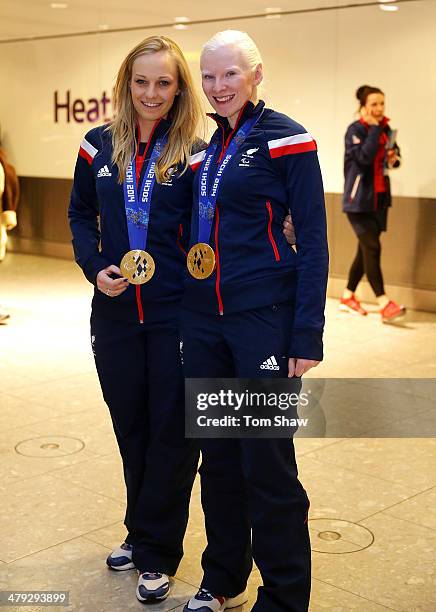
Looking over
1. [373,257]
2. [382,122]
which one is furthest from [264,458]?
[382,122]

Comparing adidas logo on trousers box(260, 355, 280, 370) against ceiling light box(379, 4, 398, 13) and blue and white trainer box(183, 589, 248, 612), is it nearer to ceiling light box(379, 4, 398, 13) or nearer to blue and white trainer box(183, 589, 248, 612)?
blue and white trainer box(183, 589, 248, 612)

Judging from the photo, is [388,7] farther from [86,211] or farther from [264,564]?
[264,564]

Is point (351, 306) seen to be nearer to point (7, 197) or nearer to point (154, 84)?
point (7, 197)

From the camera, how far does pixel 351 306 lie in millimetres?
8508

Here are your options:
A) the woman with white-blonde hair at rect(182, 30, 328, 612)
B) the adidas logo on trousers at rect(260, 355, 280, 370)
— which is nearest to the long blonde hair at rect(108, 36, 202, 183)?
the woman with white-blonde hair at rect(182, 30, 328, 612)

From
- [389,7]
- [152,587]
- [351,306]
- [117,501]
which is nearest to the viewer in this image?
[152,587]

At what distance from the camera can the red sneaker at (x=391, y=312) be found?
806 cm

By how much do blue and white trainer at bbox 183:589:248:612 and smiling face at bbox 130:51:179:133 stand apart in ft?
5.25

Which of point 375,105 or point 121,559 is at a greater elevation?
point 375,105

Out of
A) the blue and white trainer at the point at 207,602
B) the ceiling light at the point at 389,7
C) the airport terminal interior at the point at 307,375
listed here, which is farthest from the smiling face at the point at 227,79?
the ceiling light at the point at 389,7

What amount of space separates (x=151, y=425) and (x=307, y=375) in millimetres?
3165

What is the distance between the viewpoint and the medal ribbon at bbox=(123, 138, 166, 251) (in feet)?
10.0

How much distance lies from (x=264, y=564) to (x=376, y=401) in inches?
114

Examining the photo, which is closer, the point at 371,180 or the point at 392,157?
the point at 371,180
